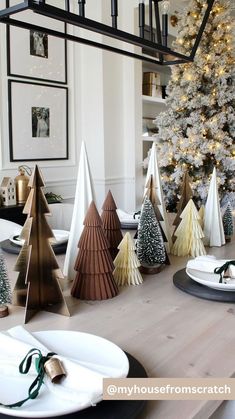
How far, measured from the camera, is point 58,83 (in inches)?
138

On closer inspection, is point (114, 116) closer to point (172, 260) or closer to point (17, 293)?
point (172, 260)

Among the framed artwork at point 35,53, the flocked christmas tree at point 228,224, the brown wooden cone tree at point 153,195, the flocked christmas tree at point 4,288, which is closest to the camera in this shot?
the flocked christmas tree at point 4,288

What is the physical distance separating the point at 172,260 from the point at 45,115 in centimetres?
232

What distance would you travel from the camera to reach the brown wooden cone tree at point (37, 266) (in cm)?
97

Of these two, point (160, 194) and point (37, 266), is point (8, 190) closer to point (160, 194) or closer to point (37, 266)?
point (160, 194)

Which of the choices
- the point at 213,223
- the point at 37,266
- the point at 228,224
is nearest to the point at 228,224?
the point at 228,224

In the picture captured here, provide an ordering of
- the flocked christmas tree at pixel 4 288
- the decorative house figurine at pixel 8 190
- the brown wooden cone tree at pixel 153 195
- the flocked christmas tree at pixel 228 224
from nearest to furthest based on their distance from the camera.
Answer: the flocked christmas tree at pixel 4 288, the brown wooden cone tree at pixel 153 195, the flocked christmas tree at pixel 228 224, the decorative house figurine at pixel 8 190

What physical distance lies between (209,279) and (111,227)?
379 millimetres

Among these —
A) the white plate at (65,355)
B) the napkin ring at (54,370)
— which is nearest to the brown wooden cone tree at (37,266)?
the white plate at (65,355)

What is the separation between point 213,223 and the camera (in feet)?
5.41

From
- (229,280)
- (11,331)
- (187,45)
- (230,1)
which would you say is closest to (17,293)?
(11,331)

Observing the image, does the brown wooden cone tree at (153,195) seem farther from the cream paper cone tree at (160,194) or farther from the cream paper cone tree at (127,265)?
the cream paper cone tree at (127,265)

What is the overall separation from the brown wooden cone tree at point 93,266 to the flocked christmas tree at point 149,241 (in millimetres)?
222

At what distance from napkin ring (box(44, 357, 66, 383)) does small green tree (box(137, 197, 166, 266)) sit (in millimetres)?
671
